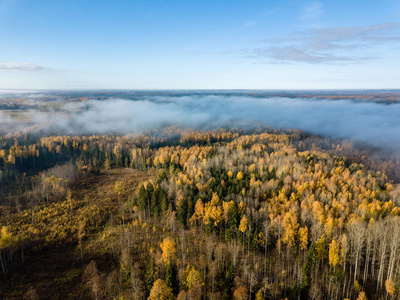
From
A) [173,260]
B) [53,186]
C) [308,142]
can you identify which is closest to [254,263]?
[173,260]

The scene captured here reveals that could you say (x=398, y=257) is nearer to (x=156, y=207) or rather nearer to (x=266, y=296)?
(x=266, y=296)

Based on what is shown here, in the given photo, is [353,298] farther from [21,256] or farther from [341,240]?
[21,256]

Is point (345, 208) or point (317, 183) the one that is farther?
point (317, 183)

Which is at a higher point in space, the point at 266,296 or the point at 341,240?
the point at 341,240

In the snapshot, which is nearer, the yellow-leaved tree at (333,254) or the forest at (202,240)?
the forest at (202,240)

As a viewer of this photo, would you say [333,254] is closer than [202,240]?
Yes

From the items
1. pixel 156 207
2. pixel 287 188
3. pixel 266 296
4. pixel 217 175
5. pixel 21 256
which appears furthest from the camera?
pixel 217 175

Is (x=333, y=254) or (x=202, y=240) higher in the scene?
(x=333, y=254)

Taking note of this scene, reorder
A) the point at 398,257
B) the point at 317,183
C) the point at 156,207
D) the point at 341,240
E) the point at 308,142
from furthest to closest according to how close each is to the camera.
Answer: the point at 308,142, the point at 317,183, the point at 156,207, the point at 341,240, the point at 398,257

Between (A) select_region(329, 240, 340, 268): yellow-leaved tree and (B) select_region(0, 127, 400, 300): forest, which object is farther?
(A) select_region(329, 240, 340, 268): yellow-leaved tree

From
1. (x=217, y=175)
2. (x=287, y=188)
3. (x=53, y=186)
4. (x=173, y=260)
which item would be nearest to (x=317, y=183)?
(x=287, y=188)
